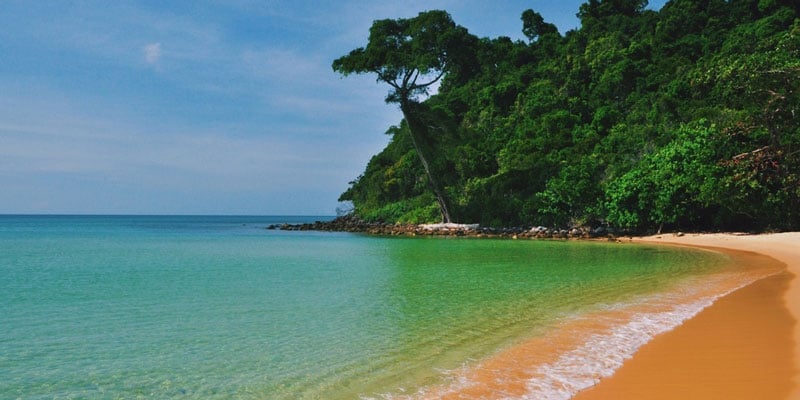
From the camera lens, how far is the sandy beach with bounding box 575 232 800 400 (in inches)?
195

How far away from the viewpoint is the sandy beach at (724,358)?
495 cm

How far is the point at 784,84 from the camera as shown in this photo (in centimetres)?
2433

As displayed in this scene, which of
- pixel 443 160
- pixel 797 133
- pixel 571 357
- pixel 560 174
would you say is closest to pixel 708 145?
pixel 797 133

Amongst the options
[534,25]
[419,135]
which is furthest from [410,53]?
[534,25]

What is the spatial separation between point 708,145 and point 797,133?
3926 mm

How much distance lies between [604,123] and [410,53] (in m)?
21.2

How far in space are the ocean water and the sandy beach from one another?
321 mm

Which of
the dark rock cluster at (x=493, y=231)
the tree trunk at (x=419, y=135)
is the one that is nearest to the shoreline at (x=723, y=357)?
the dark rock cluster at (x=493, y=231)

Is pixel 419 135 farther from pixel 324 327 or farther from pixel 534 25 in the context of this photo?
pixel 534 25

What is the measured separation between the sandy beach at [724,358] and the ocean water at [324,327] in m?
0.32

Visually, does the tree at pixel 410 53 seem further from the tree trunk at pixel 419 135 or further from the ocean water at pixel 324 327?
the ocean water at pixel 324 327

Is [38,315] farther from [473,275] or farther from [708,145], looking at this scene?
[708,145]

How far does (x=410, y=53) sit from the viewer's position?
129ft

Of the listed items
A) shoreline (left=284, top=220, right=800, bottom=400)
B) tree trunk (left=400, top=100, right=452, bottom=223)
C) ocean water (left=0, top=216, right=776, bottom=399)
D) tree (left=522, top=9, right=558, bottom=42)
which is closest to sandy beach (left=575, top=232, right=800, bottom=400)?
shoreline (left=284, top=220, right=800, bottom=400)
